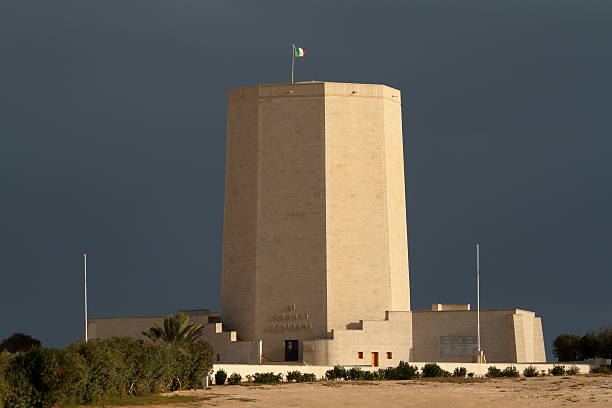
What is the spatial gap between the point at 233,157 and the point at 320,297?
8958 mm

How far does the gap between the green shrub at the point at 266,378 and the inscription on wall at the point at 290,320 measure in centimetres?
1260

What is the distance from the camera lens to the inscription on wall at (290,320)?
53.6m

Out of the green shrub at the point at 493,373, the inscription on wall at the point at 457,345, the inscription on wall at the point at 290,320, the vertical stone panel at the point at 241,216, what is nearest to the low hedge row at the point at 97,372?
the green shrub at the point at 493,373

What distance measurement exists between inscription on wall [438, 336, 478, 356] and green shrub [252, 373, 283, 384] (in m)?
14.0

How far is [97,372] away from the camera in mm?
29453

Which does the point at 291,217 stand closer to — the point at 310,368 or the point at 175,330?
the point at 175,330

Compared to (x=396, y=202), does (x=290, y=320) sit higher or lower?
lower

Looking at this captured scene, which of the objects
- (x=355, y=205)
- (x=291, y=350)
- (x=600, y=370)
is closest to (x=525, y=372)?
(x=600, y=370)

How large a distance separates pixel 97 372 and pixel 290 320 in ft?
81.5

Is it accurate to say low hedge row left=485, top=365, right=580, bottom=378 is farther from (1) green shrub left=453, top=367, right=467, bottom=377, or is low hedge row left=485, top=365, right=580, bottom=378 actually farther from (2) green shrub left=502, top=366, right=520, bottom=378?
(1) green shrub left=453, top=367, right=467, bottom=377

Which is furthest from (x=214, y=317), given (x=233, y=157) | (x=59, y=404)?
(x=59, y=404)

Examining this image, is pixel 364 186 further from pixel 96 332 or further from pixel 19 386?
pixel 19 386

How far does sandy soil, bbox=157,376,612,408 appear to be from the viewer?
30.7 metres

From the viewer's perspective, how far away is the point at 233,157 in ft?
186
